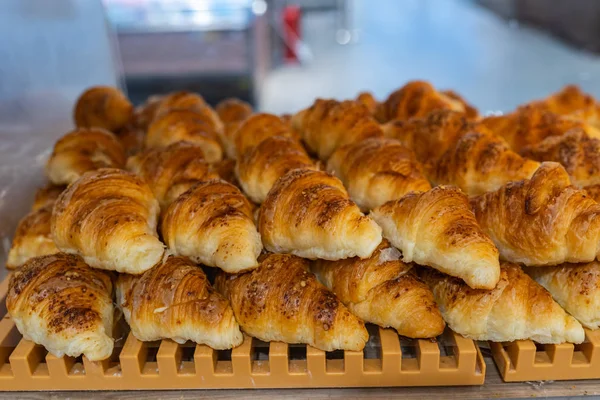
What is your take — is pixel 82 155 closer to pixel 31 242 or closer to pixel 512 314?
pixel 31 242

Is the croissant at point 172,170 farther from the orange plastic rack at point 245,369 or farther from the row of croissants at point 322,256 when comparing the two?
the orange plastic rack at point 245,369

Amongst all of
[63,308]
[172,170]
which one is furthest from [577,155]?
[63,308]

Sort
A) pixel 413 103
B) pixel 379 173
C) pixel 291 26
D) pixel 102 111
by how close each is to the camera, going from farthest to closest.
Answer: pixel 291 26 → pixel 102 111 → pixel 413 103 → pixel 379 173

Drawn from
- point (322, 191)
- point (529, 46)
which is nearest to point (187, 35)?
point (529, 46)

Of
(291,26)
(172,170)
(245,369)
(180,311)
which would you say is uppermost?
(172,170)

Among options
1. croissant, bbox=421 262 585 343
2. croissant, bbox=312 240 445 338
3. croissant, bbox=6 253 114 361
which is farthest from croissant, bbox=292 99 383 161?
croissant, bbox=6 253 114 361

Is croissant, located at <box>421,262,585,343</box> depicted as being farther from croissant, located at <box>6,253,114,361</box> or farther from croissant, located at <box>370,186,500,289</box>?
croissant, located at <box>6,253,114,361</box>

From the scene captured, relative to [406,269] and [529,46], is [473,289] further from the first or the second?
[529,46]
